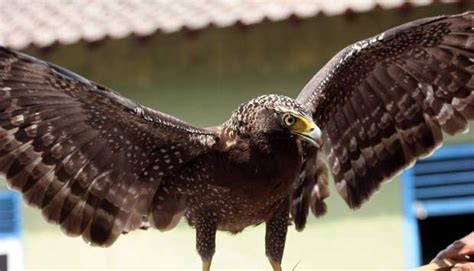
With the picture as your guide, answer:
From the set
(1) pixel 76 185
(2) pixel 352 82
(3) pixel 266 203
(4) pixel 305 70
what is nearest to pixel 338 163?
(2) pixel 352 82

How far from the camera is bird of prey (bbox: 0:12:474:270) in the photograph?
4207mm

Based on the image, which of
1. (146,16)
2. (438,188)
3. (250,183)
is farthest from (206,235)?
(146,16)

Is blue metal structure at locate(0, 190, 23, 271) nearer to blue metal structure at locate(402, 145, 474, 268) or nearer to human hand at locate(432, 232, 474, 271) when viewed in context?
blue metal structure at locate(402, 145, 474, 268)

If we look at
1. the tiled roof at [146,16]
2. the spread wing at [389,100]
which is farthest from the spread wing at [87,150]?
the tiled roof at [146,16]

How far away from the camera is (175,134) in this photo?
443cm

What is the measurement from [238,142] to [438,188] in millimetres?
4721

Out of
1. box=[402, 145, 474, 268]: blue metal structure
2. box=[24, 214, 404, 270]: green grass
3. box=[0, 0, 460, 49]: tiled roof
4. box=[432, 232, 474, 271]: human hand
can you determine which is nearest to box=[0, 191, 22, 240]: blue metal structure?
box=[24, 214, 404, 270]: green grass

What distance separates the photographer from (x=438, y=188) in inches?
347

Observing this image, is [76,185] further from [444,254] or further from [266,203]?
[444,254]

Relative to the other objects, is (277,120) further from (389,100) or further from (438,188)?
(438,188)

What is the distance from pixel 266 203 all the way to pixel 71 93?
0.73 m

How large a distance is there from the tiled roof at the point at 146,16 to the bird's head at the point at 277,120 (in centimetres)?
425

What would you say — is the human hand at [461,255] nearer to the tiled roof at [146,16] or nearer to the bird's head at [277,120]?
the bird's head at [277,120]

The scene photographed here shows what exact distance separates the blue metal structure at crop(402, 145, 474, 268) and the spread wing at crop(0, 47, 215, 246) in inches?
168
